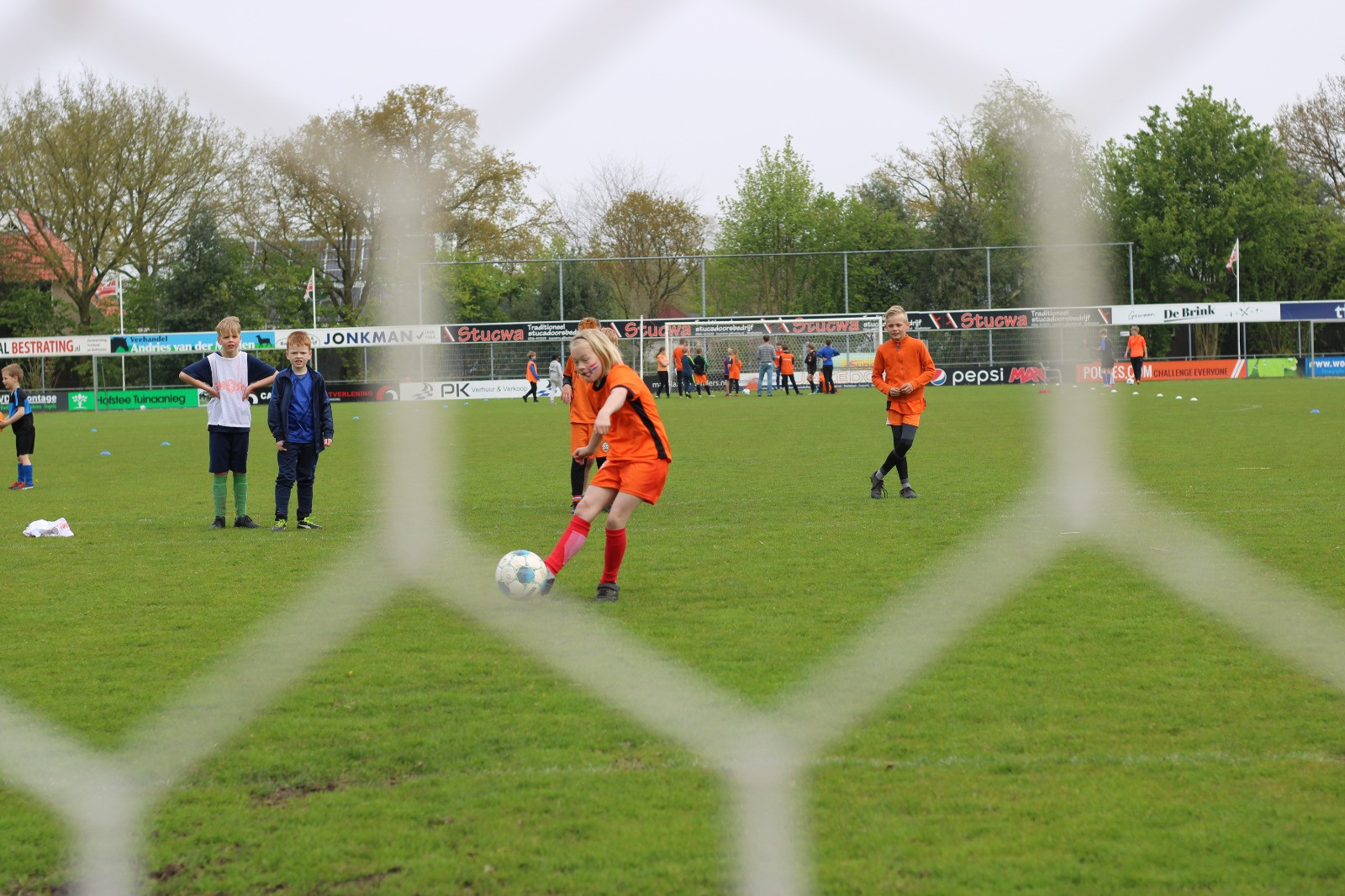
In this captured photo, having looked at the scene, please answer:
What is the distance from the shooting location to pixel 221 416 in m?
9.19

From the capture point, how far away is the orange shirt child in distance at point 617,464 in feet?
20.0

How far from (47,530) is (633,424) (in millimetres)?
5085

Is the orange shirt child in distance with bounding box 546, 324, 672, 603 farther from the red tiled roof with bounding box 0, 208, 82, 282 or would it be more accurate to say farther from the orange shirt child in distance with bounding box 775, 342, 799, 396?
the orange shirt child in distance with bounding box 775, 342, 799, 396

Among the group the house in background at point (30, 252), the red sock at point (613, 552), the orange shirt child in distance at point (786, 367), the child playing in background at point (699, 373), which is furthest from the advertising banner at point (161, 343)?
the house in background at point (30, 252)

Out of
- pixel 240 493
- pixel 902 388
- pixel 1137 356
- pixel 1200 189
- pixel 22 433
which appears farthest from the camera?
pixel 1137 356

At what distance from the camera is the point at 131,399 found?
126ft

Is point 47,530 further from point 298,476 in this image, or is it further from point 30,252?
point 30,252

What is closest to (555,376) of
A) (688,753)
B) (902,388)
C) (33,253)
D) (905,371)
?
(905,371)

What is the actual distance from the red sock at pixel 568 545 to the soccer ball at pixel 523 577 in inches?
2.0

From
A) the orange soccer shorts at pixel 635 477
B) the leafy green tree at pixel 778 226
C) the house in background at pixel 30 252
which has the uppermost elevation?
the leafy green tree at pixel 778 226

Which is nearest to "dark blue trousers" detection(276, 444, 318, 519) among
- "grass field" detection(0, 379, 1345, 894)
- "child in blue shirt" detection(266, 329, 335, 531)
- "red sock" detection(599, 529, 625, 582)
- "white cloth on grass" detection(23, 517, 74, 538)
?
"child in blue shirt" detection(266, 329, 335, 531)

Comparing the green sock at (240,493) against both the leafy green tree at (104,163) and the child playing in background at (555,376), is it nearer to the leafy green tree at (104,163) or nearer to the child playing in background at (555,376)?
the leafy green tree at (104,163)

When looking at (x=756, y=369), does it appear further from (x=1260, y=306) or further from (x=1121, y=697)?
(x=1121, y=697)

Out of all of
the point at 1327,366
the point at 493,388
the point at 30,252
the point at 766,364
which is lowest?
the point at 30,252
